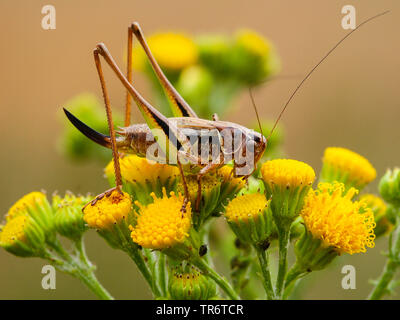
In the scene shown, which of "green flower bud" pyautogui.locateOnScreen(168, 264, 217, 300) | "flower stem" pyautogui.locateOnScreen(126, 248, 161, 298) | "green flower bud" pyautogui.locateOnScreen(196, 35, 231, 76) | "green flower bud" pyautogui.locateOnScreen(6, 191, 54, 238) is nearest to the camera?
"green flower bud" pyautogui.locateOnScreen(168, 264, 217, 300)

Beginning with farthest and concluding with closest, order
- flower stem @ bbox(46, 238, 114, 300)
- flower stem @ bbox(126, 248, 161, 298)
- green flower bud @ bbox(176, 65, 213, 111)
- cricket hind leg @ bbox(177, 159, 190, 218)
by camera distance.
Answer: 1. green flower bud @ bbox(176, 65, 213, 111)
2. flower stem @ bbox(46, 238, 114, 300)
3. flower stem @ bbox(126, 248, 161, 298)
4. cricket hind leg @ bbox(177, 159, 190, 218)

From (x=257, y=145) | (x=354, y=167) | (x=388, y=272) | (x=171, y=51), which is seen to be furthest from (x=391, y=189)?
(x=171, y=51)

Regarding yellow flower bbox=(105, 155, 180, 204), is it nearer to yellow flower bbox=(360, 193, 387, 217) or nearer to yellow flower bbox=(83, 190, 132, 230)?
yellow flower bbox=(83, 190, 132, 230)

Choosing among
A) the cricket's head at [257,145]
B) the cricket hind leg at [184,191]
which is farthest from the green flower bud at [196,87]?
the cricket hind leg at [184,191]

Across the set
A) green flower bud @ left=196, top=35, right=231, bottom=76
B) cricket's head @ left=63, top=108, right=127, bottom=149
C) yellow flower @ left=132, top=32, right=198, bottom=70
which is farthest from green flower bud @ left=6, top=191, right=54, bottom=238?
green flower bud @ left=196, top=35, right=231, bottom=76

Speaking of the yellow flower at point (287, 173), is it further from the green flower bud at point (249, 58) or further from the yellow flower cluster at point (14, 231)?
the green flower bud at point (249, 58)

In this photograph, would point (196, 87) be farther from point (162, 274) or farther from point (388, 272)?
point (388, 272)
